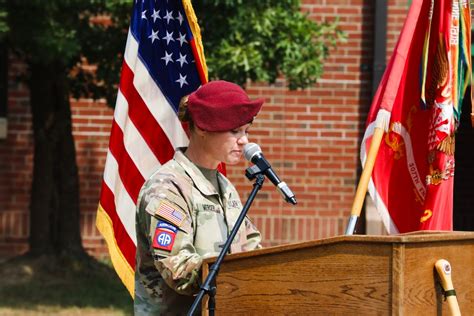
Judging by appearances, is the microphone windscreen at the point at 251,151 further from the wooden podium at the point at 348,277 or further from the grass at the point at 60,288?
the grass at the point at 60,288

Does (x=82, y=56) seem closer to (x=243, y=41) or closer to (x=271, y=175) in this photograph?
(x=243, y=41)

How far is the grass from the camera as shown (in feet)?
33.0

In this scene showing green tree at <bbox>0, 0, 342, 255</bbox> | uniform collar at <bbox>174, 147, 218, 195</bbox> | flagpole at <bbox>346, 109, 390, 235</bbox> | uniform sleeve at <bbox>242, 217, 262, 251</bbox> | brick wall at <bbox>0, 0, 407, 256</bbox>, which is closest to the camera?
uniform collar at <bbox>174, 147, 218, 195</bbox>

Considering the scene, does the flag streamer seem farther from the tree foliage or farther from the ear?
the tree foliage

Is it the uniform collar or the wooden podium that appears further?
the uniform collar

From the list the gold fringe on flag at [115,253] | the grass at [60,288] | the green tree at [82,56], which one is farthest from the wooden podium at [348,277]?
the grass at [60,288]

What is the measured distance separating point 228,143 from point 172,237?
46 cm

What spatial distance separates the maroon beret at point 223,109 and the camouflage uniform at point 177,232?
228 millimetres

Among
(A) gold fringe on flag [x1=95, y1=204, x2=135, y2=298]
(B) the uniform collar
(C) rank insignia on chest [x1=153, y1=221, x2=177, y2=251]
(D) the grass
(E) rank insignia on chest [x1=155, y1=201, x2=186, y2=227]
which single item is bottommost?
(D) the grass

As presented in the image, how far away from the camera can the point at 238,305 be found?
3982 mm

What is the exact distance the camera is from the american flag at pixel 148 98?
6281 millimetres

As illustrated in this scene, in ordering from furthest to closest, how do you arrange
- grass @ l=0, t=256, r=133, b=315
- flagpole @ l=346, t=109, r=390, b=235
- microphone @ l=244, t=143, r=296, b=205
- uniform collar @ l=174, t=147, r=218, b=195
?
grass @ l=0, t=256, r=133, b=315 < flagpole @ l=346, t=109, r=390, b=235 < uniform collar @ l=174, t=147, r=218, b=195 < microphone @ l=244, t=143, r=296, b=205

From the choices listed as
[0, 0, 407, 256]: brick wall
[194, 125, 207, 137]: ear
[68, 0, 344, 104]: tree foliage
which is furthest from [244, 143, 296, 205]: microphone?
[0, 0, 407, 256]: brick wall

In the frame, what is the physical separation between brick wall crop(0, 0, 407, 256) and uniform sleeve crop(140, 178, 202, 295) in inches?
315
